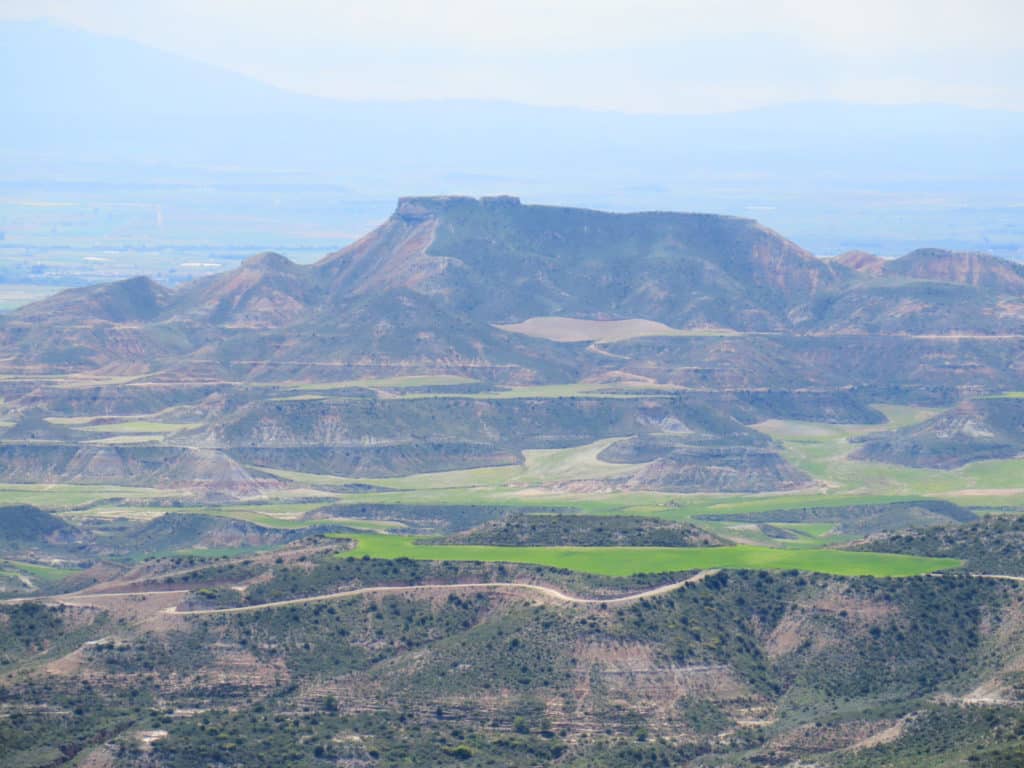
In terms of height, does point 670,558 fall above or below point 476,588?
above

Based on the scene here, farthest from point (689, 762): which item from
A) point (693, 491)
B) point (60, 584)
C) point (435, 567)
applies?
point (693, 491)

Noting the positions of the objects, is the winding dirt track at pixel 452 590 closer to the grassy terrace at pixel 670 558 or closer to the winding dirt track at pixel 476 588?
the winding dirt track at pixel 476 588

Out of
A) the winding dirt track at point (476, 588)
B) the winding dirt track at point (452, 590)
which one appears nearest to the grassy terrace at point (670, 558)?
the winding dirt track at point (452, 590)

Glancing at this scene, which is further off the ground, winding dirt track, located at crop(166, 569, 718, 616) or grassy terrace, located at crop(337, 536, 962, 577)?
grassy terrace, located at crop(337, 536, 962, 577)

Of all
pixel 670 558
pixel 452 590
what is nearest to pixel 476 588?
pixel 452 590

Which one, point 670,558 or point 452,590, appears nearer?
point 452,590

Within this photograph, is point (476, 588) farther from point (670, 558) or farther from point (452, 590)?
point (670, 558)

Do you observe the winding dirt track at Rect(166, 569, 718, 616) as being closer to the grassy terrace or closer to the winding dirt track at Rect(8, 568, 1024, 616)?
the winding dirt track at Rect(8, 568, 1024, 616)

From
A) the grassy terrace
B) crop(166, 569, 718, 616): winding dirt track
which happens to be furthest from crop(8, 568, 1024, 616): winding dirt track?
the grassy terrace

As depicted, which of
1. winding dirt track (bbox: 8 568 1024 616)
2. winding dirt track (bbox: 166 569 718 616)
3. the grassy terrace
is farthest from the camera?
the grassy terrace
